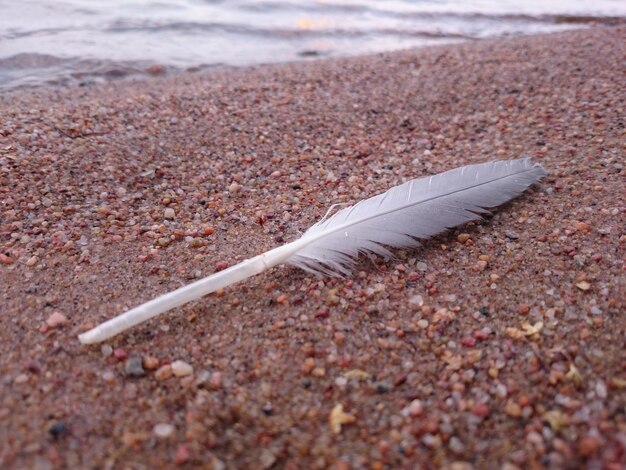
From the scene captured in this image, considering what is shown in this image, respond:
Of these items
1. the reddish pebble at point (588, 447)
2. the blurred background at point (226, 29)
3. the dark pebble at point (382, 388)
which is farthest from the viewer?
the blurred background at point (226, 29)

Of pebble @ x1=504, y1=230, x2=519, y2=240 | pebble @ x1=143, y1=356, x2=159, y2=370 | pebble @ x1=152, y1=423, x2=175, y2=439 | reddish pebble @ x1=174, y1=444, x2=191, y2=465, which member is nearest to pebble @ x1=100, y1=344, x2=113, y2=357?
pebble @ x1=143, y1=356, x2=159, y2=370

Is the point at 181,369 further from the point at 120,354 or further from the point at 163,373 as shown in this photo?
the point at 120,354

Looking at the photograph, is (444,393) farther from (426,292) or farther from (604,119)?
(604,119)

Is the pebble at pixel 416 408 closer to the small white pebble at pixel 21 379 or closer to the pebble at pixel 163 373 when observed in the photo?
the pebble at pixel 163 373

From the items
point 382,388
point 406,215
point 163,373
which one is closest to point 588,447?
point 382,388

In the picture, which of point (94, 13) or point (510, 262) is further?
point (94, 13)

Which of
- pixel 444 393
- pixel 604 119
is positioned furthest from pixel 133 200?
pixel 604 119

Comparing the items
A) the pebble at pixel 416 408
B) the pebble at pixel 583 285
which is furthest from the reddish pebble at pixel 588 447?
the pebble at pixel 583 285
